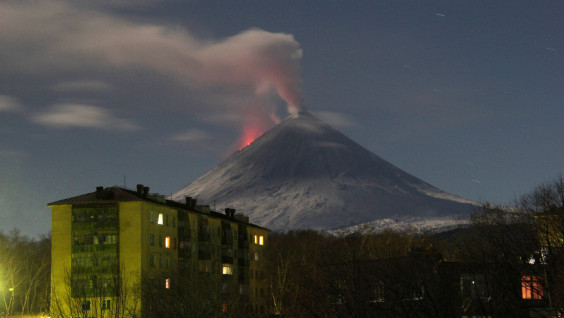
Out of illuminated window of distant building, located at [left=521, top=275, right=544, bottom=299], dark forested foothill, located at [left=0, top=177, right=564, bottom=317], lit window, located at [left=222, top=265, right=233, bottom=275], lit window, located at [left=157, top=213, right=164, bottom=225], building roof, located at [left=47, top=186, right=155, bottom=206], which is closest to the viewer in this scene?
dark forested foothill, located at [left=0, top=177, right=564, bottom=317]

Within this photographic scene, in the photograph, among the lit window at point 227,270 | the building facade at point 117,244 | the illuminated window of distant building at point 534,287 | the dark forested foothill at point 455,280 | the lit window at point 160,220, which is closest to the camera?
the dark forested foothill at point 455,280

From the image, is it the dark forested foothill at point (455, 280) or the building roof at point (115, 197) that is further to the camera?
the building roof at point (115, 197)

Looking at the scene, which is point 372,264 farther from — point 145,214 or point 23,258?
point 23,258

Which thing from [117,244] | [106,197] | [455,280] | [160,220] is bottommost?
[455,280]

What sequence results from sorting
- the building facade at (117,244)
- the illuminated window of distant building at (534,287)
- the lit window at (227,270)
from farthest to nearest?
the lit window at (227,270), the building facade at (117,244), the illuminated window of distant building at (534,287)

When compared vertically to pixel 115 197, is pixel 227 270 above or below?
below

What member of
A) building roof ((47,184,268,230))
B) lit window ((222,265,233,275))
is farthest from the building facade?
lit window ((222,265,233,275))

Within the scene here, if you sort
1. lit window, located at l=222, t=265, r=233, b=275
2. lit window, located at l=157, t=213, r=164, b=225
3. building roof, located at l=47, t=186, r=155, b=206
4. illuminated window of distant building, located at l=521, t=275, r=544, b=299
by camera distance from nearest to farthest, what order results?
illuminated window of distant building, located at l=521, t=275, r=544, b=299 → building roof, located at l=47, t=186, r=155, b=206 → lit window, located at l=157, t=213, r=164, b=225 → lit window, located at l=222, t=265, r=233, b=275

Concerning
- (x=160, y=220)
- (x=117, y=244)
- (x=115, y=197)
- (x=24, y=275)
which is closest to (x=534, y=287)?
(x=117, y=244)

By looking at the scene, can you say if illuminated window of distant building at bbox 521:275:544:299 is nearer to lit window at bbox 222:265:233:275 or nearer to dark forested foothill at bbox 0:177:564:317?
dark forested foothill at bbox 0:177:564:317

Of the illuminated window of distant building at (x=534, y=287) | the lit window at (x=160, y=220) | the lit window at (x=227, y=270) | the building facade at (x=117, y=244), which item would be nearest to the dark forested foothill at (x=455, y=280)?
the illuminated window of distant building at (x=534, y=287)

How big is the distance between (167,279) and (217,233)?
3028 centimetres

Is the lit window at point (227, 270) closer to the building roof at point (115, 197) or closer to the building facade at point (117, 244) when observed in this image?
the building facade at point (117, 244)

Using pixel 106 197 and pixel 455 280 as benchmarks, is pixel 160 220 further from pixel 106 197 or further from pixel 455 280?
pixel 455 280
